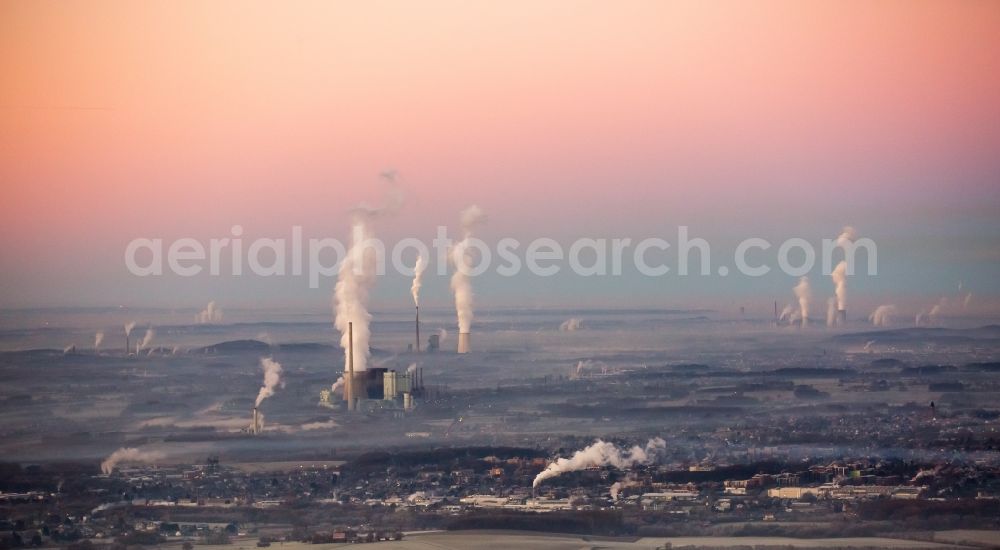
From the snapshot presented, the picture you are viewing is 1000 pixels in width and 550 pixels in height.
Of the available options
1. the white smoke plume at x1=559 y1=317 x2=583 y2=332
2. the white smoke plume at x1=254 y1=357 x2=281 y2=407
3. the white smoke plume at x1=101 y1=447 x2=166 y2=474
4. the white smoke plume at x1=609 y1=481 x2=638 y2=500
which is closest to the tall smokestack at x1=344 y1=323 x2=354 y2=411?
the white smoke plume at x1=254 y1=357 x2=281 y2=407

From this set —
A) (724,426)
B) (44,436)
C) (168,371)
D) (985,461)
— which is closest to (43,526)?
(44,436)

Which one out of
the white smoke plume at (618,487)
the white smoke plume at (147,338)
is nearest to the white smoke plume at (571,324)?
the white smoke plume at (618,487)

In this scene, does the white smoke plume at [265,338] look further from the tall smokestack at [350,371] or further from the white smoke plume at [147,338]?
the white smoke plume at [147,338]

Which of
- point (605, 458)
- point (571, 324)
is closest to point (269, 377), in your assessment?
point (571, 324)

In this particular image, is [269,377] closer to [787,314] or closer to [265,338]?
[265,338]

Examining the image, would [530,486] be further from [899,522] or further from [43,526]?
[43,526]

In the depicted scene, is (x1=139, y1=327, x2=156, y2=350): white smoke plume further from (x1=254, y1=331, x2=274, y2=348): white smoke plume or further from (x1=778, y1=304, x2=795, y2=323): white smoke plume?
(x1=778, y1=304, x2=795, y2=323): white smoke plume
